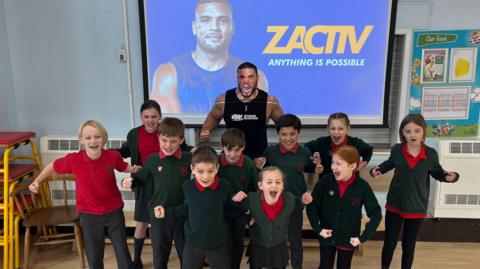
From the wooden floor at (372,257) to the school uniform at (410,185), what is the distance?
0.63 metres

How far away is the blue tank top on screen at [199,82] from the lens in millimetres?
3095

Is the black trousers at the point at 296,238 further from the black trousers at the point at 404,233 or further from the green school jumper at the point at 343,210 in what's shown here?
the black trousers at the point at 404,233

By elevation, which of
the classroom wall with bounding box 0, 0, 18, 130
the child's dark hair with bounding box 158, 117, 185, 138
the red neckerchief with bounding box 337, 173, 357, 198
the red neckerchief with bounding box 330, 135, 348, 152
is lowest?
the red neckerchief with bounding box 337, 173, 357, 198

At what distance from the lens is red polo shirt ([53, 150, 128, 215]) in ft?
7.22

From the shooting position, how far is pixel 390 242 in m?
2.44

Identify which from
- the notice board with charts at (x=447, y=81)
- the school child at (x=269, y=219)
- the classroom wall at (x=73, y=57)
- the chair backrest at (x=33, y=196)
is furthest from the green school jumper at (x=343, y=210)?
the chair backrest at (x=33, y=196)

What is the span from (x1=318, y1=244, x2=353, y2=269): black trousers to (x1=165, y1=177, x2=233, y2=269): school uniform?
59 cm

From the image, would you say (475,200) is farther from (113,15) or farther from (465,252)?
(113,15)

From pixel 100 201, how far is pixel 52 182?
1214mm

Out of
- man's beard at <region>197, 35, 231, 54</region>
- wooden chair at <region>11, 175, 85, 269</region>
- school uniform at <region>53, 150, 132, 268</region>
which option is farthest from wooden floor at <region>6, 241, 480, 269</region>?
man's beard at <region>197, 35, 231, 54</region>

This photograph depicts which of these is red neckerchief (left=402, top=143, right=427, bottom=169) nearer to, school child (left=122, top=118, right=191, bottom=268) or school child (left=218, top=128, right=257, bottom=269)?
school child (left=218, top=128, right=257, bottom=269)

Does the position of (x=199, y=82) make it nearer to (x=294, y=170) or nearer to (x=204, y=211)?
(x=294, y=170)

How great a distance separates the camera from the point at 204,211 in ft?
6.56

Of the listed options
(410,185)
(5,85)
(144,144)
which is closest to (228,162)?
(144,144)
